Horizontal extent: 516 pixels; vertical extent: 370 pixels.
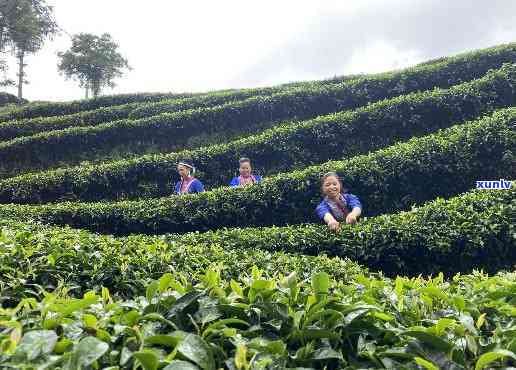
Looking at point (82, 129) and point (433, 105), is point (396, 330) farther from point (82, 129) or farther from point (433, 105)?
point (82, 129)

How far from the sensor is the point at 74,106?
22.8 meters

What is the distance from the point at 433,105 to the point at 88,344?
41.7ft

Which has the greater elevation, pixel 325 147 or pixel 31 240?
pixel 325 147

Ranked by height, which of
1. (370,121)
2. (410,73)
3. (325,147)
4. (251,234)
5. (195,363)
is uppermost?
(410,73)

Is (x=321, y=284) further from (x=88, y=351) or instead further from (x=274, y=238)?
(x=274, y=238)

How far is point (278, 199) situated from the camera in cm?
898

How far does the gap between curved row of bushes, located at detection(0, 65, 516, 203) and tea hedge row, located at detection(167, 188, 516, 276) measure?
6186 millimetres

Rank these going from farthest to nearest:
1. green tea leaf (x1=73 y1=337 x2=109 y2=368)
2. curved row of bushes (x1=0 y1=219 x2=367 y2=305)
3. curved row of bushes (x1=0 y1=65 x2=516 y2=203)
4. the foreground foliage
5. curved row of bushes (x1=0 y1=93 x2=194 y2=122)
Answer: curved row of bushes (x1=0 y1=93 x2=194 y2=122) < curved row of bushes (x1=0 y1=65 x2=516 y2=203) < the foreground foliage < curved row of bushes (x1=0 y1=219 x2=367 y2=305) < green tea leaf (x1=73 y1=337 x2=109 y2=368)

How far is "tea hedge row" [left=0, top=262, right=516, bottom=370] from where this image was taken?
63.4 inches

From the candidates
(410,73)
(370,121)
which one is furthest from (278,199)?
(410,73)

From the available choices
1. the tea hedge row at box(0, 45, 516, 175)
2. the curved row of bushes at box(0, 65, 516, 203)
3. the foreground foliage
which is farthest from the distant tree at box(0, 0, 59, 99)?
the foreground foliage

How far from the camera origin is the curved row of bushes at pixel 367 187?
8888 millimetres

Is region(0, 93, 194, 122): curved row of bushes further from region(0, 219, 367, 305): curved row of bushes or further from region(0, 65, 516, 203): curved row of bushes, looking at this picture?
A: region(0, 219, 367, 305): curved row of bushes

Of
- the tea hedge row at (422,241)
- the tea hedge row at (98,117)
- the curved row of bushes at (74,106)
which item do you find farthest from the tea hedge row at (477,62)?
the curved row of bushes at (74,106)
